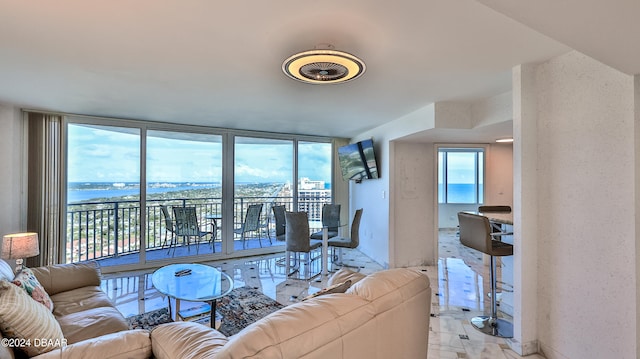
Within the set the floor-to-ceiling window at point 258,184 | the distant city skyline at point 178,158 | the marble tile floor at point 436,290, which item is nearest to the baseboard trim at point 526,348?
the marble tile floor at point 436,290

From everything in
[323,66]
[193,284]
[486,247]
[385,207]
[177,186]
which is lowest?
[193,284]

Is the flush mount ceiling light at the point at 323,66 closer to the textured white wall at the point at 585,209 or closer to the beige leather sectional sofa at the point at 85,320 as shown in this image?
the textured white wall at the point at 585,209

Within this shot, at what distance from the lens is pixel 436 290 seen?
349 cm

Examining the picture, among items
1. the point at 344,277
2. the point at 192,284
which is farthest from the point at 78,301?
the point at 344,277

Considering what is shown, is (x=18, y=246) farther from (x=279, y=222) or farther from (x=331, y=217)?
(x=331, y=217)

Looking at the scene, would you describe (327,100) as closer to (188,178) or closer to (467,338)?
(467,338)

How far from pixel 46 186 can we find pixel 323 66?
4064mm

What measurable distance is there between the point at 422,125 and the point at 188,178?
3.86 m

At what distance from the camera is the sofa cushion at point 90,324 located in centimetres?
166

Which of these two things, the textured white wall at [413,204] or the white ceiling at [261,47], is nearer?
the white ceiling at [261,47]

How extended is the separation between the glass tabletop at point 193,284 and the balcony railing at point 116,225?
1.93m

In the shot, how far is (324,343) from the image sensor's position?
95 cm

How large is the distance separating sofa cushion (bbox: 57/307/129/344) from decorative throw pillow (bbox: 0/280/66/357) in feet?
0.68

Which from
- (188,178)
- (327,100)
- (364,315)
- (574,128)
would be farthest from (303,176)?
(364,315)
